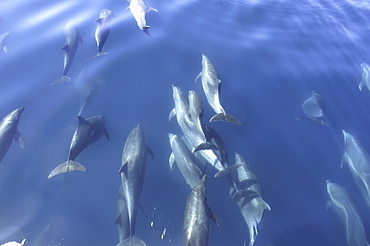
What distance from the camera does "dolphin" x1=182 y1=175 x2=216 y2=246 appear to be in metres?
4.59

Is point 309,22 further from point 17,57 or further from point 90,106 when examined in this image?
point 17,57

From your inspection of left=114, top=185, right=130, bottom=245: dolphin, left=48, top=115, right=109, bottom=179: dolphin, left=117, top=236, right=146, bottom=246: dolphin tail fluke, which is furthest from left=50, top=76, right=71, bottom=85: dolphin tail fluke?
left=117, top=236, right=146, bottom=246: dolphin tail fluke

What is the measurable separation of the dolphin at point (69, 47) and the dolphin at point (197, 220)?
5463 millimetres

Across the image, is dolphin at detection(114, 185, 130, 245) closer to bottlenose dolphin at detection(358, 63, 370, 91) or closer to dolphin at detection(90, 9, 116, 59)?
dolphin at detection(90, 9, 116, 59)

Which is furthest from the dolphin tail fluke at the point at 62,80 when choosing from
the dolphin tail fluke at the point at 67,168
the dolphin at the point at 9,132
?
the dolphin tail fluke at the point at 67,168

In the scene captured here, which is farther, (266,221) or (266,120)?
(266,120)

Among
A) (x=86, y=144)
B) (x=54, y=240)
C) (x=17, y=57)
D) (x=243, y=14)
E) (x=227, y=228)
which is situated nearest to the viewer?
(x=54, y=240)

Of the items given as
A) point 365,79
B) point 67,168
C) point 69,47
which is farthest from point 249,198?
point 69,47

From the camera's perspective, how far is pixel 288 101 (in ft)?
27.5

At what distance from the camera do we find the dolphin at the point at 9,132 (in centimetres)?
636

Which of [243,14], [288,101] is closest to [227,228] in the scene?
[288,101]

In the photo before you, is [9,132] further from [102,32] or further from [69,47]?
[102,32]

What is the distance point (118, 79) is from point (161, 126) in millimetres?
2191

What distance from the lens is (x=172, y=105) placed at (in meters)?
7.93
